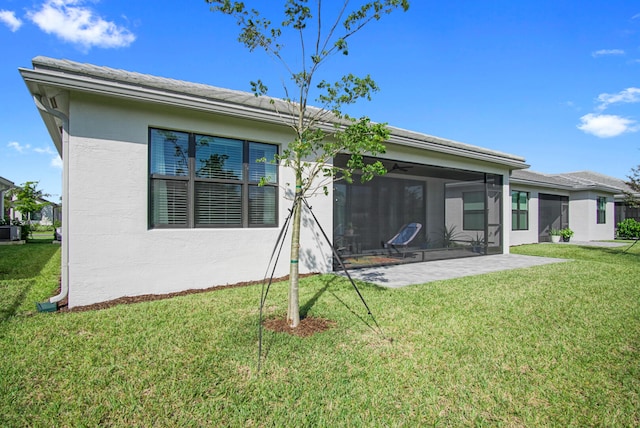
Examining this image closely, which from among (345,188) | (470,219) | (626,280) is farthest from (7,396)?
(470,219)

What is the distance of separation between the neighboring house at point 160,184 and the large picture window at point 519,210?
10.4m

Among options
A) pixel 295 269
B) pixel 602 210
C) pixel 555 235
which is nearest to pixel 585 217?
pixel 602 210

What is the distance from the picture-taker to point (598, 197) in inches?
739

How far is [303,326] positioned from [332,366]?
3.09 ft

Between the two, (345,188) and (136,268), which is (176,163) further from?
(345,188)

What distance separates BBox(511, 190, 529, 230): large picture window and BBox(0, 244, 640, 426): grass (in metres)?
11.4

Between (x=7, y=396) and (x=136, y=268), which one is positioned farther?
(x=136, y=268)

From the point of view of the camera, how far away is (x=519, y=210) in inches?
606

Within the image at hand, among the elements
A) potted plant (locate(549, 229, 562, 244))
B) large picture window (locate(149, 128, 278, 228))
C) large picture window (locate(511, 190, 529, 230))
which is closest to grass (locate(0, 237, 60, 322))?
large picture window (locate(149, 128, 278, 228))

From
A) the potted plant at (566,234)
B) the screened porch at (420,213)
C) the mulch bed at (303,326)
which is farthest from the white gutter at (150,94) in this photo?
the potted plant at (566,234)

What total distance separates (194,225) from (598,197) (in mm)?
22125

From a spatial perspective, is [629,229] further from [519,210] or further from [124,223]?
[124,223]

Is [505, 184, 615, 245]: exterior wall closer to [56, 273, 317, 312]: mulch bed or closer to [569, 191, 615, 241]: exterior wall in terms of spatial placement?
[569, 191, 615, 241]: exterior wall

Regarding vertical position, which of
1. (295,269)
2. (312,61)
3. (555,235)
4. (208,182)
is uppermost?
(312,61)
